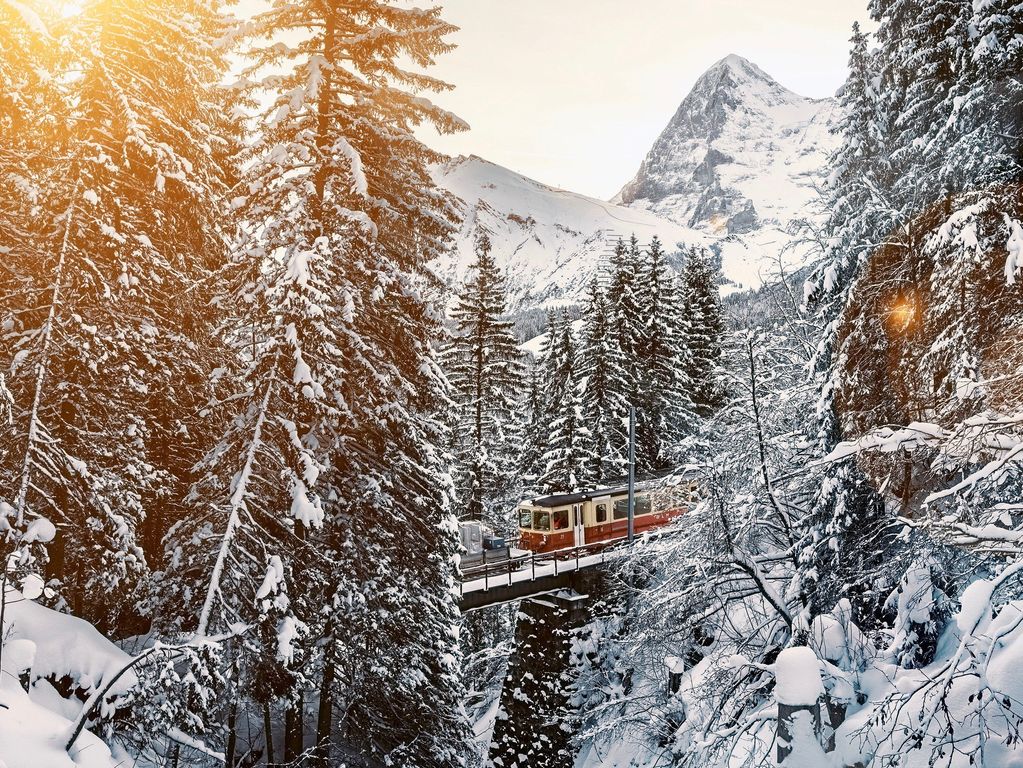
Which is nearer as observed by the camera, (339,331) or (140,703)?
(140,703)

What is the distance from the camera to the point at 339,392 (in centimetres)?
874

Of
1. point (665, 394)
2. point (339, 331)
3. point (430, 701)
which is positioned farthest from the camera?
point (665, 394)

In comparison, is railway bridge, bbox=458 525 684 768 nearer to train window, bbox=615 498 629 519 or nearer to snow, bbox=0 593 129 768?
train window, bbox=615 498 629 519

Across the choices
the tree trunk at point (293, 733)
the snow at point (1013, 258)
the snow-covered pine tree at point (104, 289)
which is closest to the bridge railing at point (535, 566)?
the tree trunk at point (293, 733)

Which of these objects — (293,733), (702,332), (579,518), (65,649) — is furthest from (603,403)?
(65,649)

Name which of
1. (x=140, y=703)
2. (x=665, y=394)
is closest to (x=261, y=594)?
(x=140, y=703)

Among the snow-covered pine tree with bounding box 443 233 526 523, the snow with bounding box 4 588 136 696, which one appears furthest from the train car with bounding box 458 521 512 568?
the snow with bounding box 4 588 136 696

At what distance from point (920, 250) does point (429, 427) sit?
8311mm

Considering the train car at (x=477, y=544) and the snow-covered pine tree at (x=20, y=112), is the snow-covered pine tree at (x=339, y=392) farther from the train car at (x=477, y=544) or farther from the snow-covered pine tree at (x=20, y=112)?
the train car at (x=477, y=544)

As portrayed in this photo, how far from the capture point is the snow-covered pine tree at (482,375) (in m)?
33.2

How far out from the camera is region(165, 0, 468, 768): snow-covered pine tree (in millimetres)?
8055

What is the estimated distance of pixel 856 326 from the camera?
33.1 feet

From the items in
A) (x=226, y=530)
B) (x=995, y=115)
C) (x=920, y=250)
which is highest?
(x=995, y=115)

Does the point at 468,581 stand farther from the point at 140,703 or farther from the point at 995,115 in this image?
the point at 995,115
